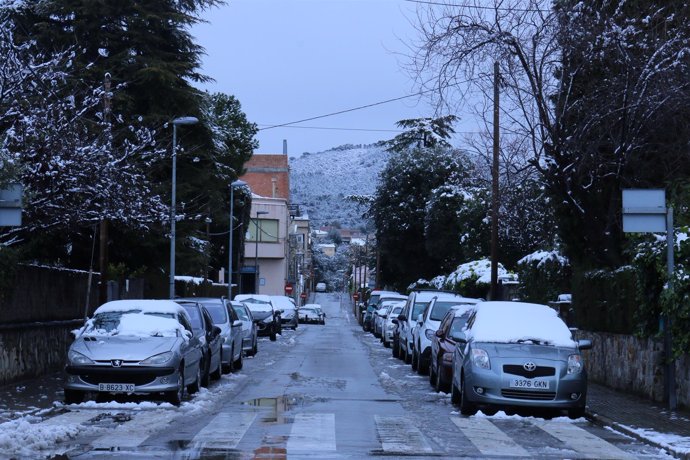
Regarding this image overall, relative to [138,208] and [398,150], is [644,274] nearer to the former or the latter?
[138,208]

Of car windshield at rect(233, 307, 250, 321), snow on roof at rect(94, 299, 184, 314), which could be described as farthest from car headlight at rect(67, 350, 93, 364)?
car windshield at rect(233, 307, 250, 321)

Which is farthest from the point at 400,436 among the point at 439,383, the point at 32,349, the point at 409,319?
the point at 409,319

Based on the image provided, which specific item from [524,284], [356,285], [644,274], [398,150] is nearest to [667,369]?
[644,274]

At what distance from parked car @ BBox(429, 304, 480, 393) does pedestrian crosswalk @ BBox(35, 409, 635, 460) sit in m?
3.70

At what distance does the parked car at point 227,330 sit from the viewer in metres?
23.2

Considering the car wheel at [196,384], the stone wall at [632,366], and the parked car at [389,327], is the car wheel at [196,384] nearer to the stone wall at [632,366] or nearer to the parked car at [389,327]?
the stone wall at [632,366]

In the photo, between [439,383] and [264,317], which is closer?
[439,383]

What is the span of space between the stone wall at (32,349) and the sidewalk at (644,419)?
348 inches

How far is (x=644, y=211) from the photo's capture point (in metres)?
15.4

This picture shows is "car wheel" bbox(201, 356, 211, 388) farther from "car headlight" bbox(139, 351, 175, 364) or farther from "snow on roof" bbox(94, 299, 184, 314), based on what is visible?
"car headlight" bbox(139, 351, 175, 364)

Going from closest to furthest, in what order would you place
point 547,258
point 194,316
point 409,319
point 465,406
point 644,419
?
point 644,419 < point 465,406 < point 194,316 < point 409,319 < point 547,258

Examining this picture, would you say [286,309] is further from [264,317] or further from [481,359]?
[481,359]

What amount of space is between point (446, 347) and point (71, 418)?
293 inches

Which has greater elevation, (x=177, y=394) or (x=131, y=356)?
(x=131, y=356)
